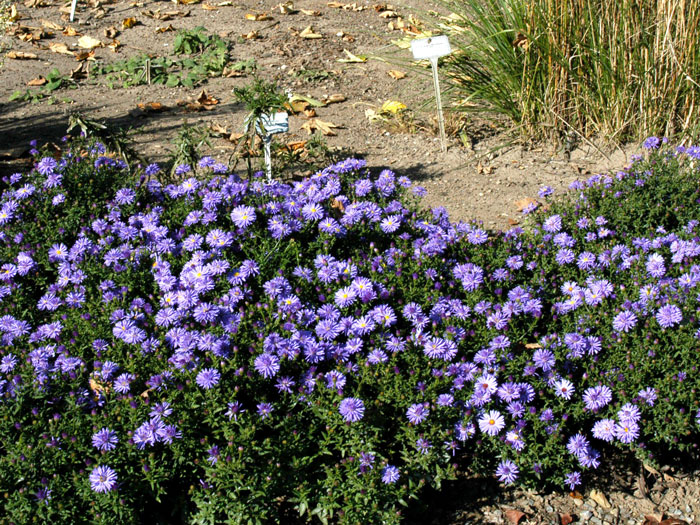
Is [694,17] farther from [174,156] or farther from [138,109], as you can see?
[138,109]

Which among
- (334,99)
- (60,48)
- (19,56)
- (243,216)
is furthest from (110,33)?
(243,216)

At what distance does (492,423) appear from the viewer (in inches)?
111

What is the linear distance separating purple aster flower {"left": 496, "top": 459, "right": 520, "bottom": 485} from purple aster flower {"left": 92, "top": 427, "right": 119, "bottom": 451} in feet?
4.69

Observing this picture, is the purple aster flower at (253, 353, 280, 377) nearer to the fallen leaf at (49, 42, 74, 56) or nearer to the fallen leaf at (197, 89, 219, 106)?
the fallen leaf at (197, 89, 219, 106)

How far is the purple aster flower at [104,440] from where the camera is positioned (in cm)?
260

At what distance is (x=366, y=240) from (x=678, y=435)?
5.66 feet

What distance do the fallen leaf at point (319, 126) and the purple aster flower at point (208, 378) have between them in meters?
3.18

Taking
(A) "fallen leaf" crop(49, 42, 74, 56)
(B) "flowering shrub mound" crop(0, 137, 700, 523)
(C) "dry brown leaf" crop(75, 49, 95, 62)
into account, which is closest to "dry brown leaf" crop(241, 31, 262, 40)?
(C) "dry brown leaf" crop(75, 49, 95, 62)

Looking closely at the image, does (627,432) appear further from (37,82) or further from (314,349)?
(37,82)

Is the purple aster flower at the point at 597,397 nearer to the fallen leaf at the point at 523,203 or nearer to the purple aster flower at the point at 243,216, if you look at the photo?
the purple aster flower at the point at 243,216

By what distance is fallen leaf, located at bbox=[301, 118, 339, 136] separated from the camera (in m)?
5.64

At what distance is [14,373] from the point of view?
9.84 feet

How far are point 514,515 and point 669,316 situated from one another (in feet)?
3.49

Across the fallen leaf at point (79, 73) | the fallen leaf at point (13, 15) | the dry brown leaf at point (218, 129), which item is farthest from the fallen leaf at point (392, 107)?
the fallen leaf at point (13, 15)
